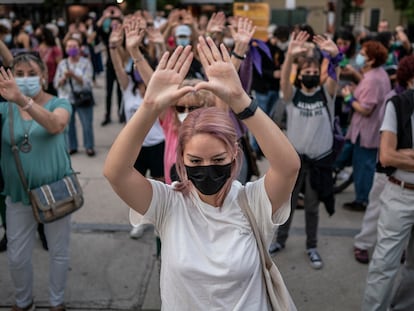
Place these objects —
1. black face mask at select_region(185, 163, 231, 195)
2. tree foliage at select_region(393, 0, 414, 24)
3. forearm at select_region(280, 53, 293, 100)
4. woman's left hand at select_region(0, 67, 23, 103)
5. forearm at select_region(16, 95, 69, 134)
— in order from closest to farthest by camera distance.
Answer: black face mask at select_region(185, 163, 231, 195) → woman's left hand at select_region(0, 67, 23, 103) → forearm at select_region(16, 95, 69, 134) → forearm at select_region(280, 53, 293, 100) → tree foliage at select_region(393, 0, 414, 24)

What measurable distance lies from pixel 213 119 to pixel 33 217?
6.15 feet

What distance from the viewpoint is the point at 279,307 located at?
1.93m

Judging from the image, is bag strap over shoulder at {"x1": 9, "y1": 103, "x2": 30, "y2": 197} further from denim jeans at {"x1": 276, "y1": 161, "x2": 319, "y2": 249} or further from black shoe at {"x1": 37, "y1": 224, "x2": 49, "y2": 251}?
denim jeans at {"x1": 276, "y1": 161, "x2": 319, "y2": 249}

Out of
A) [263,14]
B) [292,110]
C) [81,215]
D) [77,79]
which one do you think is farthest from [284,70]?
[263,14]

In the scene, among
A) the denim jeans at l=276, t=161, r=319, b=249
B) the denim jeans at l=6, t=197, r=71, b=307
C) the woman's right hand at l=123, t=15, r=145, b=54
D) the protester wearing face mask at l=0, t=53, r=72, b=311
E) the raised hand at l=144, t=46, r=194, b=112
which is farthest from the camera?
the denim jeans at l=276, t=161, r=319, b=249

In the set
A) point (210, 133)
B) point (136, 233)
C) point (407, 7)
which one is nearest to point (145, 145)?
point (136, 233)

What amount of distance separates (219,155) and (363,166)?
348 centimetres

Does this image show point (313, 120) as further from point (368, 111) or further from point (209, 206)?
point (209, 206)

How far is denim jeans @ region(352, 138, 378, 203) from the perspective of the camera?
193 inches

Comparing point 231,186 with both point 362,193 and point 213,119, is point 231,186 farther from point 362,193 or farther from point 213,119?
point 362,193

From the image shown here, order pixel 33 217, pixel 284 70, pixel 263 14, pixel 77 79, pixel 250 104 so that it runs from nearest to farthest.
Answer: pixel 250 104 < pixel 33 217 < pixel 284 70 < pixel 77 79 < pixel 263 14

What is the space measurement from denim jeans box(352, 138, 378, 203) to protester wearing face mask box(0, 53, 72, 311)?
3002 millimetres

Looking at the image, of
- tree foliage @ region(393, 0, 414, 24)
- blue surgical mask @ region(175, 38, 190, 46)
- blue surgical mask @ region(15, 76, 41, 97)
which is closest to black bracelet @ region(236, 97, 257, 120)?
blue surgical mask @ region(15, 76, 41, 97)

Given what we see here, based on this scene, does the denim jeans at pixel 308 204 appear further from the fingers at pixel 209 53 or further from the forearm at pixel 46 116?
the fingers at pixel 209 53
